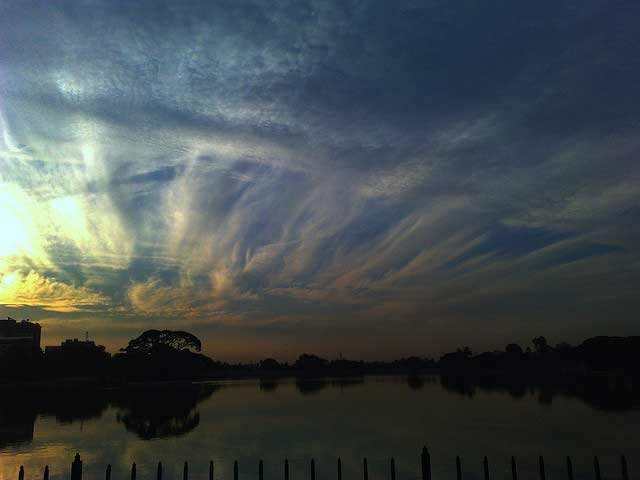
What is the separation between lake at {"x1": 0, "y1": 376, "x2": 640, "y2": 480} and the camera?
136 ft

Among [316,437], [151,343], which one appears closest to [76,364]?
[151,343]

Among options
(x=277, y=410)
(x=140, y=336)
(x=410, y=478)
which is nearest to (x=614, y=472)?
(x=410, y=478)

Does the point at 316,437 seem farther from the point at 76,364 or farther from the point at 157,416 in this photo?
the point at 76,364

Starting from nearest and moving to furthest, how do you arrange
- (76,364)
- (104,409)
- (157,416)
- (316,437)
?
(316,437) < (157,416) < (104,409) < (76,364)

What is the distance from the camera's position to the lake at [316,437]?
41.3m

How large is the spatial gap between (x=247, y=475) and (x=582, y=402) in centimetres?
8032

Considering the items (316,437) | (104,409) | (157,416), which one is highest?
(104,409)

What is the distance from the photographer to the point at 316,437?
57.9m

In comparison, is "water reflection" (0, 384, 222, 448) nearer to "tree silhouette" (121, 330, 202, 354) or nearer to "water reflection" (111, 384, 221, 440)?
"water reflection" (111, 384, 221, 440)

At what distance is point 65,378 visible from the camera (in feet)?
478

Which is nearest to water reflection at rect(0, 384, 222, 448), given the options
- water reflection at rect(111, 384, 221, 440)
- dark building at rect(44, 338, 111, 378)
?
water reflection at rect(111, 384, 221, 440)

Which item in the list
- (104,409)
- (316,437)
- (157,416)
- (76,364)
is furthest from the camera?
(76,364)

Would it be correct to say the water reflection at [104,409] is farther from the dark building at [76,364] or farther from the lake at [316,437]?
the dark building at [76,364]

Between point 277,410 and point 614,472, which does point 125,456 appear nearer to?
point 614,472
